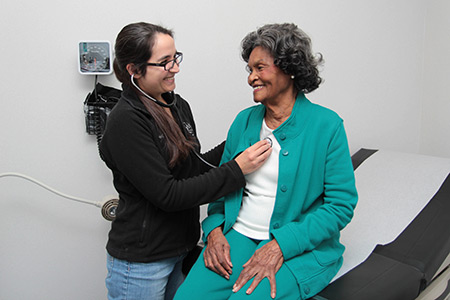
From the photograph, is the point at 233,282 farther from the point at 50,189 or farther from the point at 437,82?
the point at 437,82

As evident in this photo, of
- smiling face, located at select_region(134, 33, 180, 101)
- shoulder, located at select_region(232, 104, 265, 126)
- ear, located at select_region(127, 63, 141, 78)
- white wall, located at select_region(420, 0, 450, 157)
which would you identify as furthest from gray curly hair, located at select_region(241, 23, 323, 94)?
white wall, located at select_region(420, 0, 450, 157)

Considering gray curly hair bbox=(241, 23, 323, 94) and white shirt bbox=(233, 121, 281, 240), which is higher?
gray curly hair bbox=(241, 23, 323, 94)

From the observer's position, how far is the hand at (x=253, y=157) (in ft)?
4.11

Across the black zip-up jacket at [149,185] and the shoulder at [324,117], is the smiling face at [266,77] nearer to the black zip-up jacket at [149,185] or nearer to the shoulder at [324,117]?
the shoulder at [324,117]

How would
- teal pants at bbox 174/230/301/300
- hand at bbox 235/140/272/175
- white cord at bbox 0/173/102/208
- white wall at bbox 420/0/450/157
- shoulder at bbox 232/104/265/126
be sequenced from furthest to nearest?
white wall at bbox 420/0/450/157
white cord at bbox 0/173/102/208
shoulder at bbox 232/104/265/126
hand at bbox 235/140/272/175
teal pants at bbox 174/230/301/300

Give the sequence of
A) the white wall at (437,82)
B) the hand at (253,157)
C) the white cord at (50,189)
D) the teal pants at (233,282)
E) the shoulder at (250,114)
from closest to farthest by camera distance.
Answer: the teal pants at (233,282)
the hand at (253,157)
the shoulder at (250,114)
the white cord at (50,189)
the white wall at (437,82)

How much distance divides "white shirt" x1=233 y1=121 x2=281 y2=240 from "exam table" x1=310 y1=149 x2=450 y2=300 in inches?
10.6

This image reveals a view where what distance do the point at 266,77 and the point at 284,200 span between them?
1.27 ft

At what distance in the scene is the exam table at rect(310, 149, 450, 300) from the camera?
1.32 m

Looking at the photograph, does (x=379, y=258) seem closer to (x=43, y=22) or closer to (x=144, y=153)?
(x=144, y=153)

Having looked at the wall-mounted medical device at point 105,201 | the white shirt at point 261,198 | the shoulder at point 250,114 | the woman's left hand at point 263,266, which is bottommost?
the wall-mounted medical device at point 105,201

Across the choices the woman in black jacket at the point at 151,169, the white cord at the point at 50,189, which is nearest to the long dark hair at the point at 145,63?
the woman in black jacket at the point at 151,169

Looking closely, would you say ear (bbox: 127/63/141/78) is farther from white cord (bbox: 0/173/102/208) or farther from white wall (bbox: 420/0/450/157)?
white wall (bbox: 420/0/450/157)

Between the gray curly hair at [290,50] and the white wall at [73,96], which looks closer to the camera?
the gray curly hair at [290,50]
